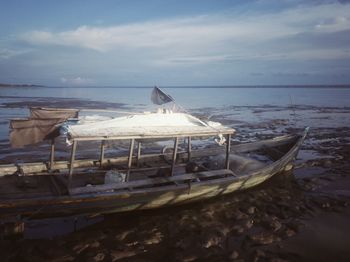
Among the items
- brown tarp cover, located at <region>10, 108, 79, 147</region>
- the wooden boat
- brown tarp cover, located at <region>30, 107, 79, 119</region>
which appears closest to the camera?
the wooden boat

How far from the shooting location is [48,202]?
7.27 meters

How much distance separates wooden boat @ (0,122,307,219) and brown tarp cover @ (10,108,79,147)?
84 cm

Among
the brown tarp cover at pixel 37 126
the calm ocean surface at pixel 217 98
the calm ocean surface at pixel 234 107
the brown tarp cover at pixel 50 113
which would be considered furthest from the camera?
the calm ocean surface at pixel 217 98

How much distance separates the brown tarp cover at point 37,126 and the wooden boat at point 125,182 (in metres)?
0.84

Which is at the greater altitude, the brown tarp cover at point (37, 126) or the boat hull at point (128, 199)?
the brown tarp cover at point (37, 126)

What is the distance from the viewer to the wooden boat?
7.60 m

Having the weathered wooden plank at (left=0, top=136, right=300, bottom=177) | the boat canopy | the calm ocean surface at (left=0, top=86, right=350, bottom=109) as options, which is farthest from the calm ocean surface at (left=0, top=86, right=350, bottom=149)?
the boat canopy

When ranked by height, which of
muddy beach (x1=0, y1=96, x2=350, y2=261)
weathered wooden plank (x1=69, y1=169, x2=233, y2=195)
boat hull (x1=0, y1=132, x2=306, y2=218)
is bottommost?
muddy beach (x1=0, y1=96, x2=350, y2=261)

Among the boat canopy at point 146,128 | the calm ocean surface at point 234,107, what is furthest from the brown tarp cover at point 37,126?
the calm ocean surface at point 234,107

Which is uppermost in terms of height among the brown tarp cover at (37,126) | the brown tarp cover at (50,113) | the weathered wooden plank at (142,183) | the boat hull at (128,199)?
the brown tarp cover at (50,113)

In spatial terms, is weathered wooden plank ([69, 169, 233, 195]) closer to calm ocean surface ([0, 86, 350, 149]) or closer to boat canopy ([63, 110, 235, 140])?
boat canopy ([63, 110, 235, 140])

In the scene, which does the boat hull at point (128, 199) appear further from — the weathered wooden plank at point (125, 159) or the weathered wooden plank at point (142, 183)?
the weathered wooden plank at point (125, 159)

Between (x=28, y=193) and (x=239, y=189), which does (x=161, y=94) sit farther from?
(x=28, y=193)

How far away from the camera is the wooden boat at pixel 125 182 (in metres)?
7.60
